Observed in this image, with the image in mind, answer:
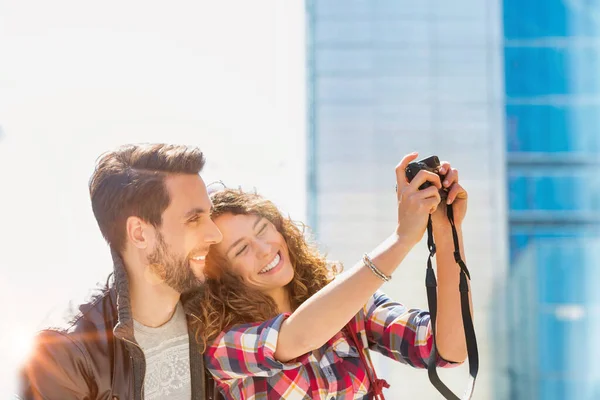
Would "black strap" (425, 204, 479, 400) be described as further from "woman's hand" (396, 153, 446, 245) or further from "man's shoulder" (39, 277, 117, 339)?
"man's shoulder" (39, 277, 117, 339)

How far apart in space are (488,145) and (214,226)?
23.4ft

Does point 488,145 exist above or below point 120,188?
above

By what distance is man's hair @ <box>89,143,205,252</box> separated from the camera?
59.4 inches

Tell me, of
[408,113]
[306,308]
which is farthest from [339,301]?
[408,113]

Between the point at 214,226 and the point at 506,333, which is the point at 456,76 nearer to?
the point at 506,333

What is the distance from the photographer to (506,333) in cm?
809

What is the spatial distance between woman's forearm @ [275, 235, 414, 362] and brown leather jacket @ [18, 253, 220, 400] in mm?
238

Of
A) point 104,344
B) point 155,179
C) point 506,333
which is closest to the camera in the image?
point 104,344

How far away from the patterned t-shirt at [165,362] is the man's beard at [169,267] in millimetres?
100

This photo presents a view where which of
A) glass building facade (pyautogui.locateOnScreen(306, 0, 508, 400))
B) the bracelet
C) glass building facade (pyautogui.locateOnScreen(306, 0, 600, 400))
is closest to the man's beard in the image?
the bracelet

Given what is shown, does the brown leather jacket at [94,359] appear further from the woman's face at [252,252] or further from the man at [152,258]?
the woman's face at [252,252]

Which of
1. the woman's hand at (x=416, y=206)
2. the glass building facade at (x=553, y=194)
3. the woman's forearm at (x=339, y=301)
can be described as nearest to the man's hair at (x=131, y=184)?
the woman's forearm at (x=339, y=301)

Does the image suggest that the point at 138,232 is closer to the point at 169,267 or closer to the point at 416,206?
the point at 169,267

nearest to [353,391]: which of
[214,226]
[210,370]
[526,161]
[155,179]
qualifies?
[210,370]
